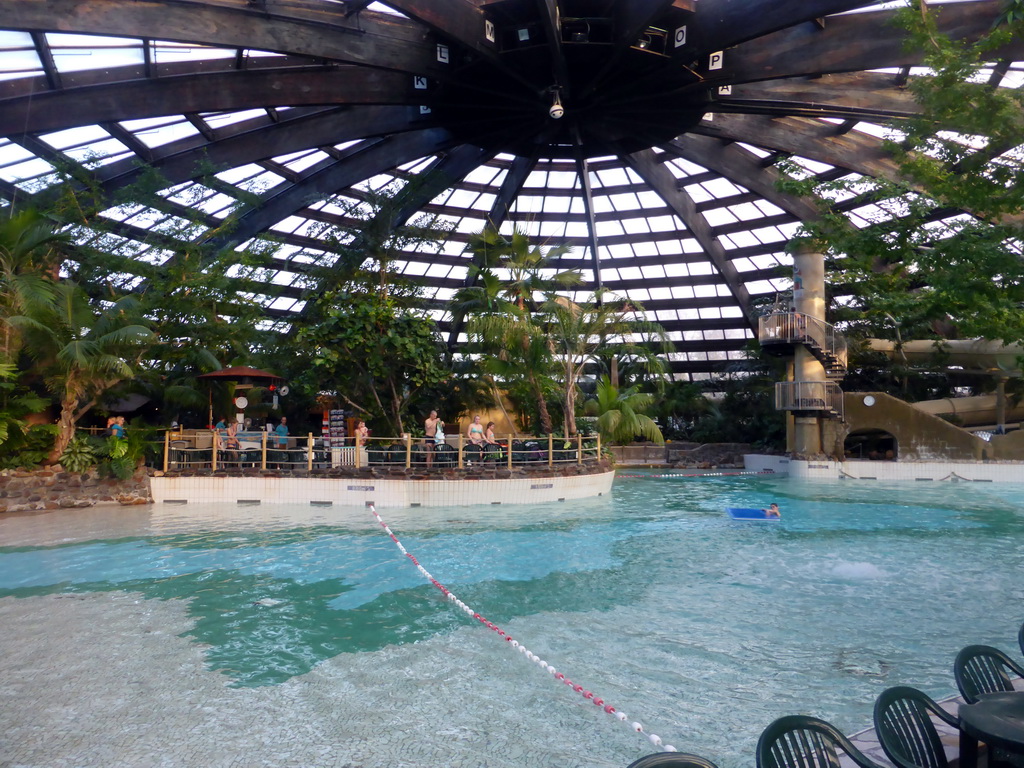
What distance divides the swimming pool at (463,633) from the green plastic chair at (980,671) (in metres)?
1.41

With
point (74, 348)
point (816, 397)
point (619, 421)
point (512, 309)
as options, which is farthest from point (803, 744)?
point (816, 397)

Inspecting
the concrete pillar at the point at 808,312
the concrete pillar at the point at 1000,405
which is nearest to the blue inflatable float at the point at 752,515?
the concrete pillar at the point at 808,312

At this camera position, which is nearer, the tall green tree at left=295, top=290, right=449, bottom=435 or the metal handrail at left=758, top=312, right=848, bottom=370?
the tall green tree at left=295, top=290, right=449, bottom=435

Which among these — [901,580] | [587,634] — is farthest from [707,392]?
[587,634]

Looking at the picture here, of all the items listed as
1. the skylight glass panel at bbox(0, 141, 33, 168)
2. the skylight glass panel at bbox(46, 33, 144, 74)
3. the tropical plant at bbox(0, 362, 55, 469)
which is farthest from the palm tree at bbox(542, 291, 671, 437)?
the skylight glass panel at bbox(0, 141, 33, 168)

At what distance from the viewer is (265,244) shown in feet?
75.7

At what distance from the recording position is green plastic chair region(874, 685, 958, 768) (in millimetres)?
2910

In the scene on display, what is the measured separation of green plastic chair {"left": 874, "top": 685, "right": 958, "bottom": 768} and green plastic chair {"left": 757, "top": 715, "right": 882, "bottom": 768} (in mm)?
200

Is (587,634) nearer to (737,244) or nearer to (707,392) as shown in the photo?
(737,244)

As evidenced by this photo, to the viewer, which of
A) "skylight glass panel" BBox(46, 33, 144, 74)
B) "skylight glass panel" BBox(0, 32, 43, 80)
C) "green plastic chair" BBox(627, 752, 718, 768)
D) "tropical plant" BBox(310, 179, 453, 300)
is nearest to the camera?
"green plastic chair" BBox(627, 752, 718, 768)

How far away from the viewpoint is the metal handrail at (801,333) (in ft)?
75.4

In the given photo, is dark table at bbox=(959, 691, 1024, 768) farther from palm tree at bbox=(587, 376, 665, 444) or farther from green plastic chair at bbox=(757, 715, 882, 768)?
palm tree at bbox=(587, 376, 665, 444)

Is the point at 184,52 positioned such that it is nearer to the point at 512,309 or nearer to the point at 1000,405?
the point at 512,309

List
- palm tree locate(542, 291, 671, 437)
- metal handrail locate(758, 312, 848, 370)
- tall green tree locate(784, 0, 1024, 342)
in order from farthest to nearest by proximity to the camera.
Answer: metal handrail locate(758, 312, 848, 370) < palm tree locate(542, 291, 671, 437) < tall green tree locate(784, 0, 1024, 342)
